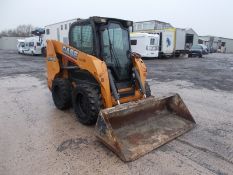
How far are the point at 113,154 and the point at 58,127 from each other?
1691 mm

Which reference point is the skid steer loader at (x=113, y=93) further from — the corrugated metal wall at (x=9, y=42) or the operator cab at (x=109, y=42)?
the corrugated metal wall at (x=9, y=42)

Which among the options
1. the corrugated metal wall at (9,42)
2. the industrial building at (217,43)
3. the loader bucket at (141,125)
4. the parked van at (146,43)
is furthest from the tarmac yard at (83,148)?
the corrugated metal wall at (9,42)

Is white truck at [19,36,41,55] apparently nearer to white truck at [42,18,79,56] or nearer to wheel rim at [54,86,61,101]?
white truck at [42,18,79,56]

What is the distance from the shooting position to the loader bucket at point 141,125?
389 centimetres

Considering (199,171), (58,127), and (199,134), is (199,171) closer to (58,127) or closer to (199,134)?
(199,134)

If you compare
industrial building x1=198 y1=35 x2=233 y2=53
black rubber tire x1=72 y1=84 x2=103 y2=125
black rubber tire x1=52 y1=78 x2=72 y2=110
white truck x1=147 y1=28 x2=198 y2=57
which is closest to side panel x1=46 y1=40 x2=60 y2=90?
black rubber tire x1=52 y1=78 x2=72 y2=110

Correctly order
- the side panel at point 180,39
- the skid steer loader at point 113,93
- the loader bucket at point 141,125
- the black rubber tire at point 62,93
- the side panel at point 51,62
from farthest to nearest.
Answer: the side panel at point 180,39 < the side panel at point 51,62 < the black rubber tire at point 62,93 < the skid steer loader at point 113,93 < the loader bucket at point 141,125

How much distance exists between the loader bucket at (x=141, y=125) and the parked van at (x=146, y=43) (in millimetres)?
17570

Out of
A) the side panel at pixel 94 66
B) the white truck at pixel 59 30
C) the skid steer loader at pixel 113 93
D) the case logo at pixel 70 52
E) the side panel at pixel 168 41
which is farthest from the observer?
the side panel at pixel 168 41

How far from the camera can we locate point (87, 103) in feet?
16.1

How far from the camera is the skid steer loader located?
13.6 feet

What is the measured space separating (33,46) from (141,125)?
26.5 metres

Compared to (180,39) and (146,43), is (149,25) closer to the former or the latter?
(180,39)

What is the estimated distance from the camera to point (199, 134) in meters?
4.74
